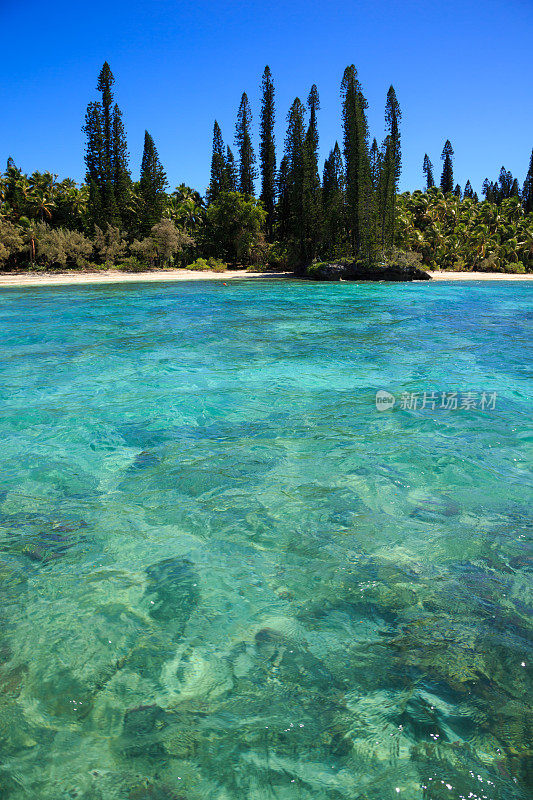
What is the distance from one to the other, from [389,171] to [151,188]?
23409 millimetres

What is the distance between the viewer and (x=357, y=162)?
42625 mm

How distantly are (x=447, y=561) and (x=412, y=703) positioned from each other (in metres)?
1.29

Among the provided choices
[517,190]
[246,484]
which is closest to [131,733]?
[246,484]

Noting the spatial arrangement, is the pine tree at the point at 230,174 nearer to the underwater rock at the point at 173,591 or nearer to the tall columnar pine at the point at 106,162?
the tall columnar pine at the point at 106,162

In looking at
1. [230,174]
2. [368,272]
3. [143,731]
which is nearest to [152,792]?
[143,731]

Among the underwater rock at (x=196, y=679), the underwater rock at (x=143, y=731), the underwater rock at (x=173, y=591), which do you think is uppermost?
the underwater rock at (x=173, y=591)

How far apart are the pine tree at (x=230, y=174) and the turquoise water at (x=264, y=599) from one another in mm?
54739

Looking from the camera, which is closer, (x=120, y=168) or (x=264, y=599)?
(x=264, y=599)

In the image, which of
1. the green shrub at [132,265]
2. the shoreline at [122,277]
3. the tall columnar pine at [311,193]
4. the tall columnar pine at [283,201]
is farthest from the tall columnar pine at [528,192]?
the green shrub at [132,265]

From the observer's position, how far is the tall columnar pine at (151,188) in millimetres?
50719

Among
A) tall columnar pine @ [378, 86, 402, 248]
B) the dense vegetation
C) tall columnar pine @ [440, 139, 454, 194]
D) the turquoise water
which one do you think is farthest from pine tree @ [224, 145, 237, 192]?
the turquoise water

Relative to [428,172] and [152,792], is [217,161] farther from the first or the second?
[152,792]

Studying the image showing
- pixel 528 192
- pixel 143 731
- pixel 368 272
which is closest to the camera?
pixel 143 731

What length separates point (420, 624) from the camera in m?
2.85
